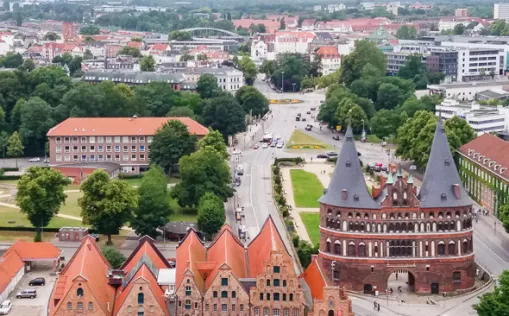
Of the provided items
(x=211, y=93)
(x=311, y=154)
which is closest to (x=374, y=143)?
(x=311, y=154)

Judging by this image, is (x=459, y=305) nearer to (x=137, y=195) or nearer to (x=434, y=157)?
(x=434, y=157)

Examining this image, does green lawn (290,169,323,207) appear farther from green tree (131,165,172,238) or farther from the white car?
the white car

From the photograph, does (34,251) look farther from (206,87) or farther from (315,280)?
(206,87)

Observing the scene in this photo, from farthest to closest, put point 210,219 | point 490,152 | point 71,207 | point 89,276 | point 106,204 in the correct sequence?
1. point 71,207
2. point 490,152
3. point 210,219
4. point 106,204
5. point 89,276

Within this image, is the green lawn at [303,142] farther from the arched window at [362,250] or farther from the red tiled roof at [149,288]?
the red tiled roof at [149,288]

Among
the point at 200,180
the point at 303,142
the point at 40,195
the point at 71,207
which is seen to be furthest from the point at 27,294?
the point at 303,142

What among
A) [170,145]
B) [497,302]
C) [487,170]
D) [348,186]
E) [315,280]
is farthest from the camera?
[170,145]
